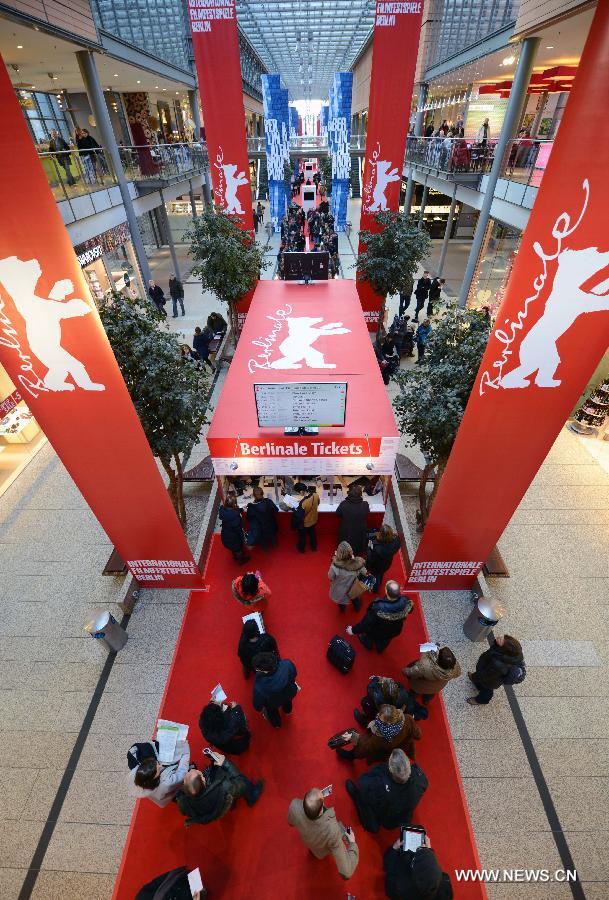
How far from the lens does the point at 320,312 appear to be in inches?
349

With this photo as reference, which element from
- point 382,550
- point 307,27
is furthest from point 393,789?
point 307,27

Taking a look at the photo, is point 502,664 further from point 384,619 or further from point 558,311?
point 558,311

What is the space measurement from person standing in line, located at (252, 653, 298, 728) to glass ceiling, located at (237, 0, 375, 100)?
29.5 meters

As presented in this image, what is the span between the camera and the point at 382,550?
538 centimetres

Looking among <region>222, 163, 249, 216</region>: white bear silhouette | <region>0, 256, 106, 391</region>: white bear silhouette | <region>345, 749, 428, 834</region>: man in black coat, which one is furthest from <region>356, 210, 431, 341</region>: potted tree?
<region>345, 749, 428, 834</region>: man in black coat

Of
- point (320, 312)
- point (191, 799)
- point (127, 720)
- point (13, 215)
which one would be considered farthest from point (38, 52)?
point (191, 799)

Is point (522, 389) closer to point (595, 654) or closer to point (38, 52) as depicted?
point (595, 654)

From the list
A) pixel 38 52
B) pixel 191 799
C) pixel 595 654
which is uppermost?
pixel 38 52

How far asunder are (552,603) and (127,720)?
5.53 metres

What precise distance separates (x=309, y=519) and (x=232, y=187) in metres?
9.72

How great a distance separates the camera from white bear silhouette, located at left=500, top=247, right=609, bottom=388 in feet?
10.6

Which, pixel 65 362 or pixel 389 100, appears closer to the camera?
pixel 65 362

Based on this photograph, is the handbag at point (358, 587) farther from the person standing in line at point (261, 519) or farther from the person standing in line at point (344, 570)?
the person standing in line at point (261, 519)

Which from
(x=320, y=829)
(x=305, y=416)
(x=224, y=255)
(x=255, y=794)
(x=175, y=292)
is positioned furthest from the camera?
(x=175, y=292)
